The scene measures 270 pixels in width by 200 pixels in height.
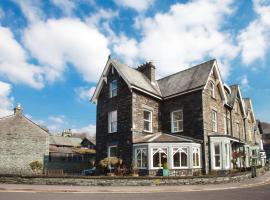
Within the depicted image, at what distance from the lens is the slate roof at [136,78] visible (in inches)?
1022

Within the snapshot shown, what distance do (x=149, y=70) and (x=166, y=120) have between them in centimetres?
627

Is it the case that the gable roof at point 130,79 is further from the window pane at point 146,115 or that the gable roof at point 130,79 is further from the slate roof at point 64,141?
the slate roof at point 64,141

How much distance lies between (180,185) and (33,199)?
33.4 feet

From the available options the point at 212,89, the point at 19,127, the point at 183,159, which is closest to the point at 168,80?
the point at 212,89

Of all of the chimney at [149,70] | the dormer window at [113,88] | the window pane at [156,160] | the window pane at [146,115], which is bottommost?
the window pane at [156,160]

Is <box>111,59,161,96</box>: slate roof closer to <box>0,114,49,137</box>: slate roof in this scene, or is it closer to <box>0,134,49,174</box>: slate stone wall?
<box>0,114,49,137</box>: slate roof

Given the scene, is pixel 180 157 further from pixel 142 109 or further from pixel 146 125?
pixel 142 109

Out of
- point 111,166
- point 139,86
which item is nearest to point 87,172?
point 111,166

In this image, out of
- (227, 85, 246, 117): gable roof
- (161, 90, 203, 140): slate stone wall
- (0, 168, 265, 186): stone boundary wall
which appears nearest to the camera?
(0, 168, 265, 186): stone boundary wall

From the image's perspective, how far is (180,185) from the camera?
18562 mm

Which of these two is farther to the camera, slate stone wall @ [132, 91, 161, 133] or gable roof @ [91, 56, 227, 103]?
gable roof @ [91, 56, 227, 103]

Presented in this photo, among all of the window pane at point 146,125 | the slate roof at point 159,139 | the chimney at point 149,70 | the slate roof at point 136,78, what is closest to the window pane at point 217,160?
the slate roof at point 159,139

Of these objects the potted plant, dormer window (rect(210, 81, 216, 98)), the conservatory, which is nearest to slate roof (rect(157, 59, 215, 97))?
dormer window (rect(210, 81, 216, 98))

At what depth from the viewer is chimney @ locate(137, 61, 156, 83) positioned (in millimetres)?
30109
